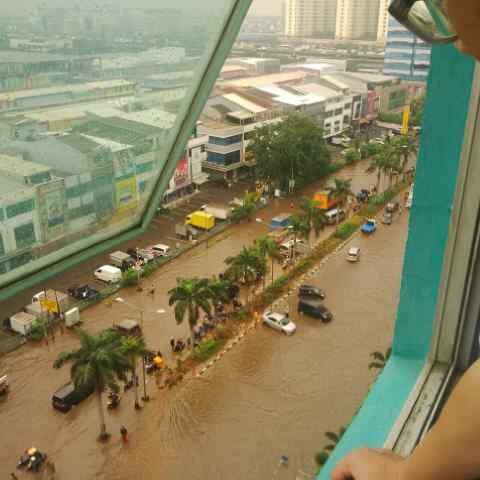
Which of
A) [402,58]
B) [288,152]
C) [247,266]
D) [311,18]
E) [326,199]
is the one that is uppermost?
[311,18]

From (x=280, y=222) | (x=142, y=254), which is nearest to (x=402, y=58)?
(x=280, y=222)

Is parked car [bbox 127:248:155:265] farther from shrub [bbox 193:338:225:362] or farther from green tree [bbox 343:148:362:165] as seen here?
green tree [bbox 343:148:362:165]

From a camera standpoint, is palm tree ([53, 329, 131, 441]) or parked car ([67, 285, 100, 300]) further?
parked car ([67, 285, 100, 300])

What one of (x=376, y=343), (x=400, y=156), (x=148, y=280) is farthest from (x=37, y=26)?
(x=400, y=156)

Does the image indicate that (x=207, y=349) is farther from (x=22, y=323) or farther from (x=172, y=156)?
(x=172, y=156)

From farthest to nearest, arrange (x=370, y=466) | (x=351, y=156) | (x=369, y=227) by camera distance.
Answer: (x=351, y=156)
(x=369, y=227)
(x=370, y=466)

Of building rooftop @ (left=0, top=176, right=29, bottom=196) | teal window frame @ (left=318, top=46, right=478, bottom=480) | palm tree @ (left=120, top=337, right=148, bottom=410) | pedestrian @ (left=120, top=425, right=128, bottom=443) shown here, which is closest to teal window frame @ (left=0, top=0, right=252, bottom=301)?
building rooftop @ (left=0, top=176, right=29, bottom=196)

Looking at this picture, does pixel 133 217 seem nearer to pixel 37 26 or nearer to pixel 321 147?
pixel 37 26
